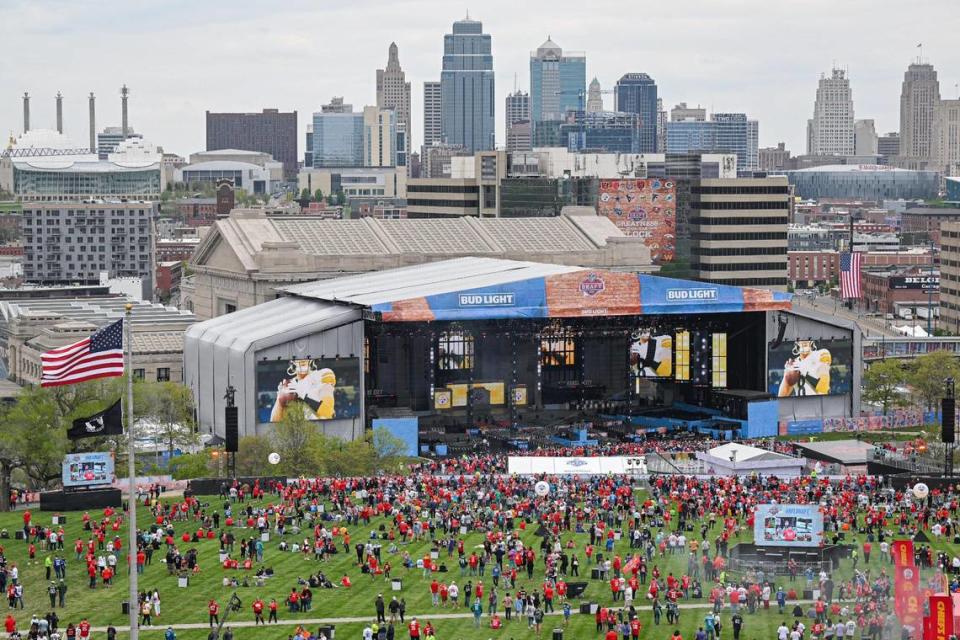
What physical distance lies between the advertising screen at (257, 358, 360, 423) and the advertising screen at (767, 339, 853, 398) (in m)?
24.9

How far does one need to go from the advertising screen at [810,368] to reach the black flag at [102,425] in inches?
2541

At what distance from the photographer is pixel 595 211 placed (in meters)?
160

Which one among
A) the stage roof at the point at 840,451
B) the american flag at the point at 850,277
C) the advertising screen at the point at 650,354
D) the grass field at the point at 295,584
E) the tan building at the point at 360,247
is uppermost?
the tan building at the point at 360,247

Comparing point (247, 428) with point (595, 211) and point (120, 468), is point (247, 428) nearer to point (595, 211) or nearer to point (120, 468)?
point (120, 468)

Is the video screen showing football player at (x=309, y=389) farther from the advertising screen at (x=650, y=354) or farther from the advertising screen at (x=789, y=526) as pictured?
the advertising screen at (x=789, y=526)

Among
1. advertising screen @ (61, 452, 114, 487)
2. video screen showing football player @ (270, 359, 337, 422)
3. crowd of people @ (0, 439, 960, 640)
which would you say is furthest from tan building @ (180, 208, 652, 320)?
advertising screen @ (61, 452, 114, 487)

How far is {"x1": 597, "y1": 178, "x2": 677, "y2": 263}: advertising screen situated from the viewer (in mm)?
165000

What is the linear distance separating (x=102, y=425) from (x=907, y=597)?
22923 millimetres

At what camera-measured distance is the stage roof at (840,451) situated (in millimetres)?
95250

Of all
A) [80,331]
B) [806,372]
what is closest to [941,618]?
[806,372]

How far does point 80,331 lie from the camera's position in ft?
442

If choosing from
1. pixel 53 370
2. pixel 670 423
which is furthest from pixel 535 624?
pixel 670 423

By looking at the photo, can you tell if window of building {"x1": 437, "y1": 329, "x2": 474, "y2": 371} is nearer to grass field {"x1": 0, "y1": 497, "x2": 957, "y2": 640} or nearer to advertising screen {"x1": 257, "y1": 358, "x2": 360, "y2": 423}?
advertising screen {"x1": 257, "y1": 358, "x2": 360, "y2": 423}

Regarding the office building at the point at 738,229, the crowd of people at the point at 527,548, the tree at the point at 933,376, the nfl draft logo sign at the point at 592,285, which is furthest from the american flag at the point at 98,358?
the office building at the point at 738,229
